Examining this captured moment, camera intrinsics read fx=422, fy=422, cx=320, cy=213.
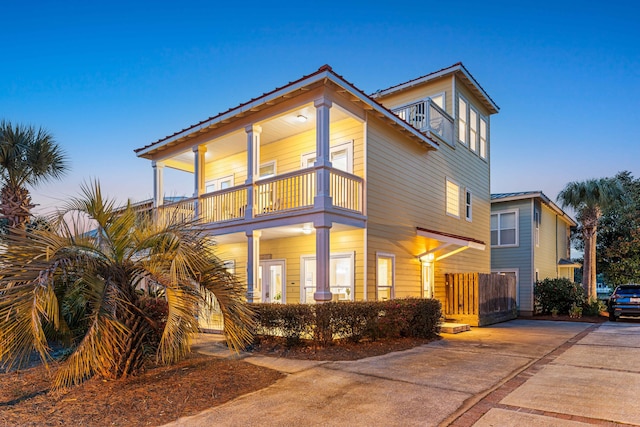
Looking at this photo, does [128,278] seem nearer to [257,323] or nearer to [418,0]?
[257,323]

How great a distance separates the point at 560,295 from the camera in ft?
63.9

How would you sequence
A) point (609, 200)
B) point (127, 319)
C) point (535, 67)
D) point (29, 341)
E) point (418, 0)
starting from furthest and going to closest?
1. point (609, 200)
2. point (535, 67)
3. point (418, 0)
4. point (127, 319)
5. point (29, 341)

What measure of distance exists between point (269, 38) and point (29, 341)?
1447cm

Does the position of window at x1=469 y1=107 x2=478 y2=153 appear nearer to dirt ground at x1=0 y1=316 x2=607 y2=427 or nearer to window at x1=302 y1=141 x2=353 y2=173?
window at x1=302 y1=141 x2=353 y2=173

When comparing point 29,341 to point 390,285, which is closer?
point 29,341

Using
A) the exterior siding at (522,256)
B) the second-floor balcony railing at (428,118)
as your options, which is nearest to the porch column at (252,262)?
the second-floor balcony railing at (428,118)

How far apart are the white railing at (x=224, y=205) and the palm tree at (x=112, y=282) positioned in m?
6.01

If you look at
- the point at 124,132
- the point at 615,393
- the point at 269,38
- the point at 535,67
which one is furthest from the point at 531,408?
the point at 124,132

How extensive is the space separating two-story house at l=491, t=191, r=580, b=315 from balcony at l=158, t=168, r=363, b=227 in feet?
44.3

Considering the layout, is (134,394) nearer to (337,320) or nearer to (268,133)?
(337,320)

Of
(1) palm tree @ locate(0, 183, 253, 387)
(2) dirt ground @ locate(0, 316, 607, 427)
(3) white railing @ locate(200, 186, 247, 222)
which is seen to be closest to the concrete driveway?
(2) dirt ground @ locate(0, 316, 607, 427)

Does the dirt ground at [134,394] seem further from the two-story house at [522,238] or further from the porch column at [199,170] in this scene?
the two-story house at [522,238]

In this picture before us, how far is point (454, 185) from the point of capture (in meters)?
16.3

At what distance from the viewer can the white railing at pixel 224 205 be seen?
13055mm
